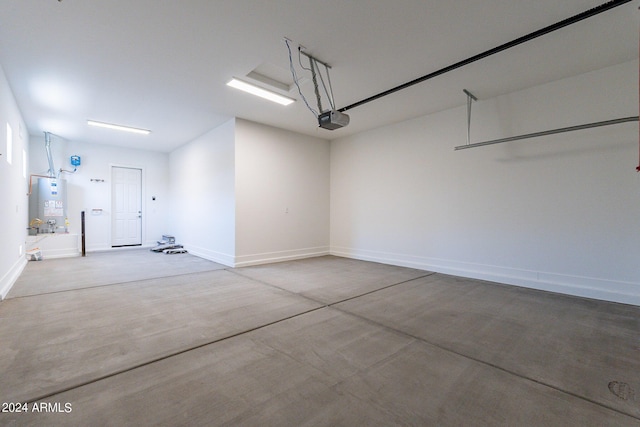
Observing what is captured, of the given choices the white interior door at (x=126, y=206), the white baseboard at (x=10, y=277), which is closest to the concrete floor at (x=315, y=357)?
the white baseboard at (x=10, y=277)

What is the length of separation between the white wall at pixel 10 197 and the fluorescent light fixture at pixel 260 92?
9.86ft

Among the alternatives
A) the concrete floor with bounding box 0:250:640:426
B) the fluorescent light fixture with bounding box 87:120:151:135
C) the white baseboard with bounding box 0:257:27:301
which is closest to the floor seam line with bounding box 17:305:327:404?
the concrete floor with bounding box 0:250:640:426

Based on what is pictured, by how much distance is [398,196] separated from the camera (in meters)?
5.87

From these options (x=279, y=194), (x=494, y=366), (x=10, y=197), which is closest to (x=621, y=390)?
(x=494, y=366)

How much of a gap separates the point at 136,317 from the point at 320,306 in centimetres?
198

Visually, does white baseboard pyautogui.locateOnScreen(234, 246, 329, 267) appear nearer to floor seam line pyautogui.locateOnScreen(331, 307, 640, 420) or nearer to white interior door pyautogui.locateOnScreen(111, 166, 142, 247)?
floor seam line pyautogui.locateOnScreen(331, 307, 640, 420)

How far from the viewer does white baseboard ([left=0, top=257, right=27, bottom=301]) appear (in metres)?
3.55

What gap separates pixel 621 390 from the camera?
1762 millimetres

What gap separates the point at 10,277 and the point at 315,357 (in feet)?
16.4

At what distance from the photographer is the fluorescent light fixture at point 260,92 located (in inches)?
163

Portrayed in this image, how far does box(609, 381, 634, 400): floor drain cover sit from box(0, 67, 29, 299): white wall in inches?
240

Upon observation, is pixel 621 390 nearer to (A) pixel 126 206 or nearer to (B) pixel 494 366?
(B) pixel 494 366

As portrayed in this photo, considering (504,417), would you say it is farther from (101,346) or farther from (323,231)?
(323,231)

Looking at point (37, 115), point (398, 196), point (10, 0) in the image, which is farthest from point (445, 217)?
point (37, 115)
